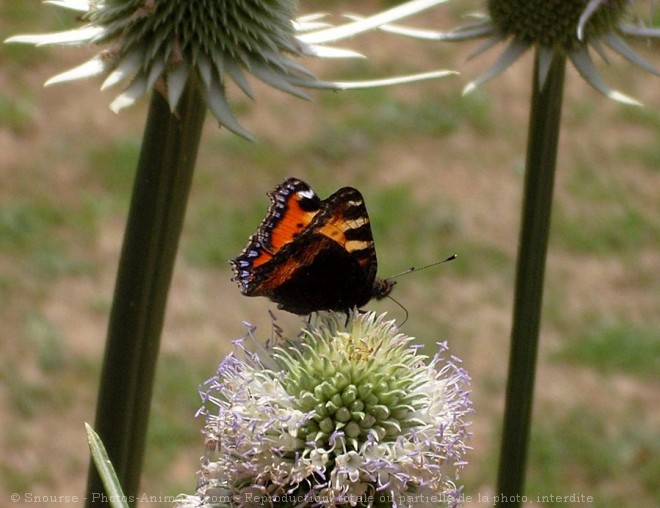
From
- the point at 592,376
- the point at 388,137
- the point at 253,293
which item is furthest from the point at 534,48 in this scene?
the point at 388,137

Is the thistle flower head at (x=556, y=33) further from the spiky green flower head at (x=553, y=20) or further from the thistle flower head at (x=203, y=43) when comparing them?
the thistle flower head at (x=203, y=43)

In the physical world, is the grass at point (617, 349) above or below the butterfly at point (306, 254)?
above

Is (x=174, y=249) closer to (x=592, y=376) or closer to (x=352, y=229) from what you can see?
(x=352, y=229)

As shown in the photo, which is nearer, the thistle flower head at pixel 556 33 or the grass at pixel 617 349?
the thistle flower head at pixel 556 33

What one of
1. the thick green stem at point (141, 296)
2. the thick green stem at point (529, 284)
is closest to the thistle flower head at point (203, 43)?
the thick green stem at point (141, 296)

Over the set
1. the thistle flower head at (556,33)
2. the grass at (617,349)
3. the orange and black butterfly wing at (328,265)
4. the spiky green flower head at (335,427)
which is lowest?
the spiky green flower head at (335,427)

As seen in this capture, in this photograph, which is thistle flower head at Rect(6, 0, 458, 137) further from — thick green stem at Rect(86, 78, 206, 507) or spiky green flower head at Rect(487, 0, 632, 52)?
spiky green flower head at Rect(487, 0, 632, 52)

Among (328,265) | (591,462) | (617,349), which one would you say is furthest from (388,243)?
(328,265)

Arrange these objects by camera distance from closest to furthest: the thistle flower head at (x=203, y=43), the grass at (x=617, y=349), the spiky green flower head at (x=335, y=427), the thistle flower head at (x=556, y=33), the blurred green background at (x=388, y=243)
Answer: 1. the spiky green flower head at (x=335, y=427)
2. the thistle flower head at (x=203, y=43)
3. the thistle flower head at (x=556, y=33)
4. the blurred green background at (x=388, y=243)
5. the grass at (x=617, y=349)
